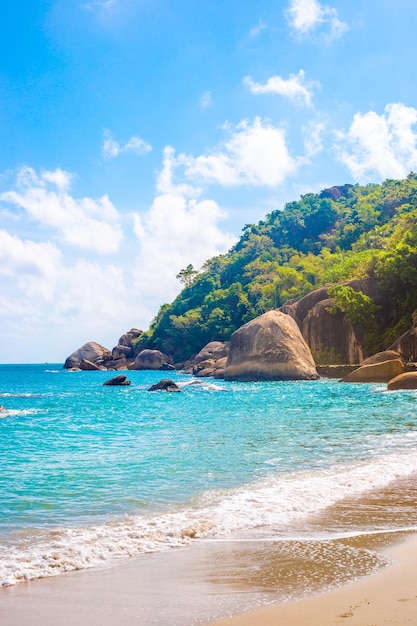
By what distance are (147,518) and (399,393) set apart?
22.1 meters

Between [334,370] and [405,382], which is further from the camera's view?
[334,370]

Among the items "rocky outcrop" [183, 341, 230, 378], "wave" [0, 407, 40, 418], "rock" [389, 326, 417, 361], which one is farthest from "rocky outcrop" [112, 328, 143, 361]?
"wave" [0, 407, 40, 418]

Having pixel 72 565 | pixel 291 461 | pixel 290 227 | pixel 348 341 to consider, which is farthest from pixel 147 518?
pixel 290 227

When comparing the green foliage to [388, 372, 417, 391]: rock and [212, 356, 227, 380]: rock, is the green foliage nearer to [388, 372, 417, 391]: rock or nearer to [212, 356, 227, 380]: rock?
[212, 356, 227, 380]: rock

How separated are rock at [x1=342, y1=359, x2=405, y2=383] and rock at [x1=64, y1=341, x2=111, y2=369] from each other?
213ft

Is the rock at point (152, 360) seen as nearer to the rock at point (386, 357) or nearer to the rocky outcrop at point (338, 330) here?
the rocky outcrop at point (338, 330)

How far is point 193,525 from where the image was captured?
7637 mm

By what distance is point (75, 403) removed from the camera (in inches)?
1240

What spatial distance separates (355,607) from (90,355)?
95.9 meters

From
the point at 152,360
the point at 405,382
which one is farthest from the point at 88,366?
the point at 405,382

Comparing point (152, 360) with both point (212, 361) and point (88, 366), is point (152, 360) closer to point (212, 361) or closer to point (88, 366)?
point (88, 366)

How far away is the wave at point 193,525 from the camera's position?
21.2 ft

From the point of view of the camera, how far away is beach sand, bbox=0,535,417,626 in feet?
15.0

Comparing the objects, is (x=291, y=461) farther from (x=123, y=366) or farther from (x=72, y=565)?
(x=123, y=366)
